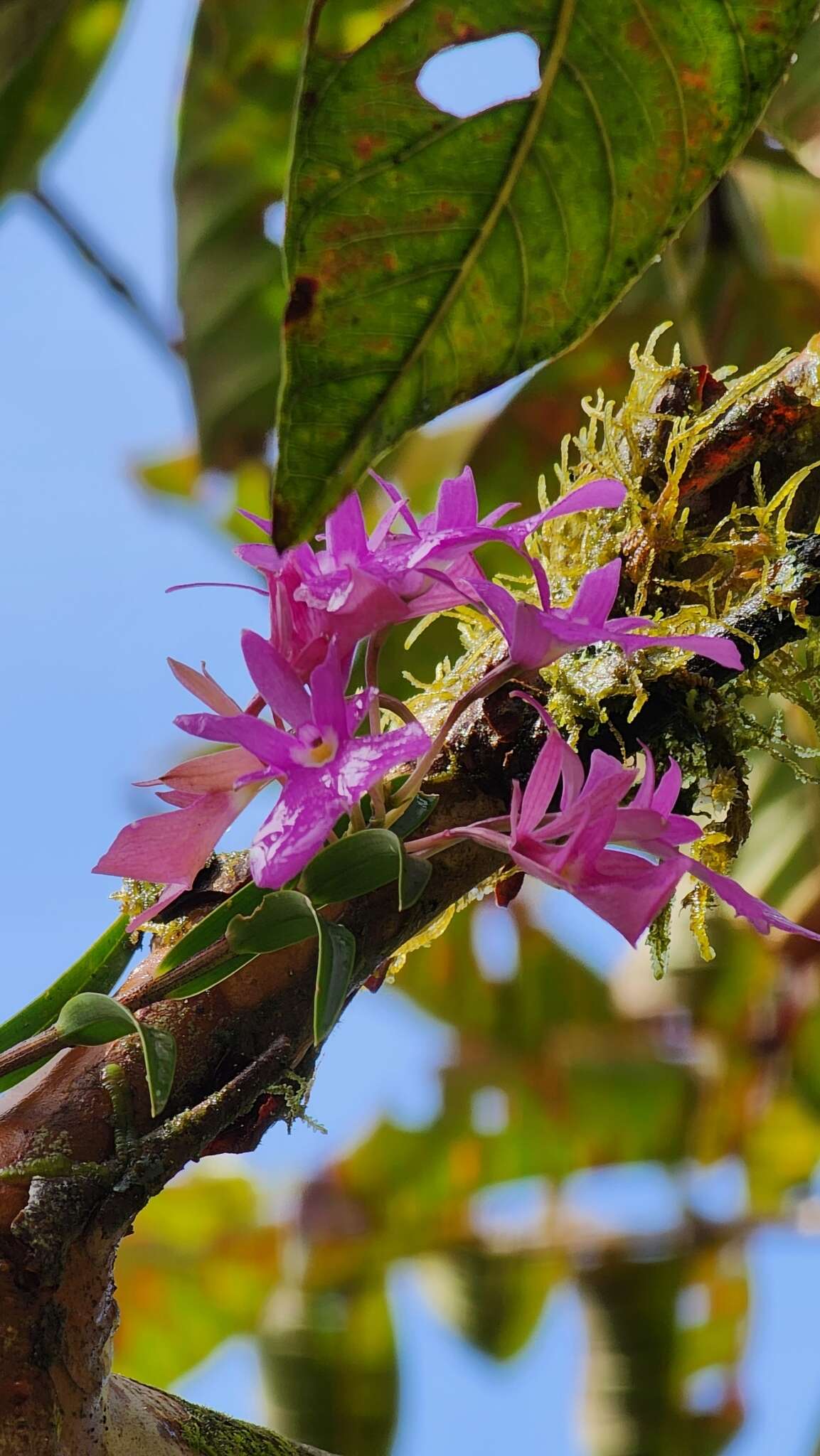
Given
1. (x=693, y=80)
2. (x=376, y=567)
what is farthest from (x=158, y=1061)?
(x=693, y=80)

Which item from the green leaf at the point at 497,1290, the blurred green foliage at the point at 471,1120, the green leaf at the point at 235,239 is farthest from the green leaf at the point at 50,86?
the green leaf at the point at 497,1290

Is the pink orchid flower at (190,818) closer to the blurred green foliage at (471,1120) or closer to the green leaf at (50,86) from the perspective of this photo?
the blurred green foliage at (471,1120)

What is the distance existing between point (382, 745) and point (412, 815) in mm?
54

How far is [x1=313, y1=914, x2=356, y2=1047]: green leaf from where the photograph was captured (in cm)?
27

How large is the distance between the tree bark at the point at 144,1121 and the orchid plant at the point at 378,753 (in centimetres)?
3

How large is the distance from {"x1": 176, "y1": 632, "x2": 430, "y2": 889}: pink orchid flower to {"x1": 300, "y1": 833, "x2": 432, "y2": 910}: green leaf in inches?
0.5

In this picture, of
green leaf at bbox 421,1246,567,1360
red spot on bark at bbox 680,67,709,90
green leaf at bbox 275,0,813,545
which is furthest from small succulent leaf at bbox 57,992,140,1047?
green leaf at bbox 421,1246,567,1360

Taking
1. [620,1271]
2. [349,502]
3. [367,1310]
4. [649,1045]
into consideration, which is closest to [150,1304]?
[367,1310]

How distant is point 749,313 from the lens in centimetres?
96

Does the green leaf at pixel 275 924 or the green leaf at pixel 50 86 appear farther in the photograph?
the green leaf at pixel 50 86

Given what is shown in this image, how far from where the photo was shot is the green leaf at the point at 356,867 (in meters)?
0.29

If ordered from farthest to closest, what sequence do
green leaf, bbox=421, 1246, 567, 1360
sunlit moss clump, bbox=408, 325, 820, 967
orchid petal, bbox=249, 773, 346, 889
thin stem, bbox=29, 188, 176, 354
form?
1. green leaf, bbox=421, 1246, 567, 1360
2. thin stem, bbox=29, 188, 176, 354
3. sunlit moss clump, bbox=408, 325, 820, 967
4. orchid petal, bbox=249, 773, 346, 889

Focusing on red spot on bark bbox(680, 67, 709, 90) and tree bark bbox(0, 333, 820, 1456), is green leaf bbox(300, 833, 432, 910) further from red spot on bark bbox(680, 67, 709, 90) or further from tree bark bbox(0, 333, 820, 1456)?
red spot on bark bbox(680, 67, 709, 90)

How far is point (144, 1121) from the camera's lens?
317mm
